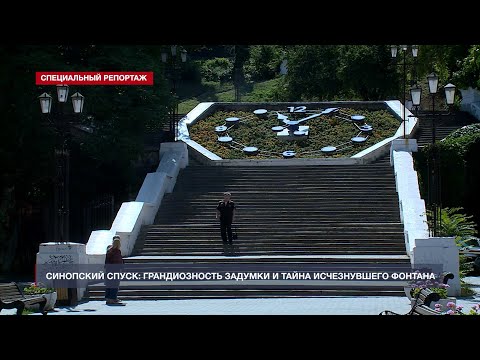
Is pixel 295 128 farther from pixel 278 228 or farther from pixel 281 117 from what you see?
pixel 278 228

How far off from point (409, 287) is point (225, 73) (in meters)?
43.7

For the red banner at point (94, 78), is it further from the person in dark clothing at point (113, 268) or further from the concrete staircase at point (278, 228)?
the person in dark clothing at point (113, 268)

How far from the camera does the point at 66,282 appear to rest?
2123 cm

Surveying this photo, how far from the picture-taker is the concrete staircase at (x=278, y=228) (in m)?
22.5

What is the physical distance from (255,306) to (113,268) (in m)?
3.39

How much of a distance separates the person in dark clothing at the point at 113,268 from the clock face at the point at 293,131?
14.6m

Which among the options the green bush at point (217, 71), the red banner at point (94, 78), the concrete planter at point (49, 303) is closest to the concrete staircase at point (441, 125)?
the red banner at point (94, 78)

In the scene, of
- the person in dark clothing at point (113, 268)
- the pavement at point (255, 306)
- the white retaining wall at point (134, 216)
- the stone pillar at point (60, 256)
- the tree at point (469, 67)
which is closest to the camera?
the pavement at point (255, 306)

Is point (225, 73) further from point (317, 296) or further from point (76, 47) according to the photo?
point (317, 296)

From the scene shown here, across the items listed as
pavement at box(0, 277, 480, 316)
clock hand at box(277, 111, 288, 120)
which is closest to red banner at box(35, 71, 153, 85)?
clock hand at box(277, 111, 288, 120)

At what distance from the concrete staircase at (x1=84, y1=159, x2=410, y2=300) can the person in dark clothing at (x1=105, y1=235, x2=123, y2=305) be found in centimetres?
76

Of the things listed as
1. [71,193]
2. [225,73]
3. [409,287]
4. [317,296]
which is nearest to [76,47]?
[71,193]

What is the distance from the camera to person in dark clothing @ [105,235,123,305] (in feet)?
68.6

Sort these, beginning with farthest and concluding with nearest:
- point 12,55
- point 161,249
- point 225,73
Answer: point 225,73, point 12,55, point 161,249
